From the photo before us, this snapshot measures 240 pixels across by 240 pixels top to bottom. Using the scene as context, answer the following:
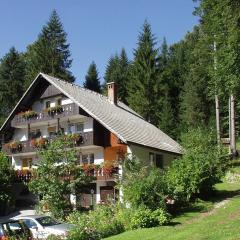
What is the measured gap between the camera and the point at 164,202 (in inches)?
970

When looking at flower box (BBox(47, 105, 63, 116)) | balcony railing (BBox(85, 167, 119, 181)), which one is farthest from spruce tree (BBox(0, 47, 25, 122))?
balcony railing (BBox(85, 167, 119, 181))

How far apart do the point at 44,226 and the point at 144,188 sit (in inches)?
200

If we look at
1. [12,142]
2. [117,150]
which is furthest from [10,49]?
[117,150]

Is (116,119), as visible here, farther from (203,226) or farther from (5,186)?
(203,226)

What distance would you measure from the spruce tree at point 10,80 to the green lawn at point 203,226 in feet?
147

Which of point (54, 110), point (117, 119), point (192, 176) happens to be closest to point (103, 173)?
point (117, 119)

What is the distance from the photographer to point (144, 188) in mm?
24719

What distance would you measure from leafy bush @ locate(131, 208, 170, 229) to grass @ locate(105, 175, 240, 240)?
1.84 ft

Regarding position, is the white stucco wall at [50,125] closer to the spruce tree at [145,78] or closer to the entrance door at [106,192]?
the entrance door at [106,192]

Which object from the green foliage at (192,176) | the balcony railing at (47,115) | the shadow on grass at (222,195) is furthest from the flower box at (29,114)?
the shadow on grass at (222,195)

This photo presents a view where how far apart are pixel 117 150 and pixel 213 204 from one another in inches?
497

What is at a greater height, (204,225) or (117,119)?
(117,119)

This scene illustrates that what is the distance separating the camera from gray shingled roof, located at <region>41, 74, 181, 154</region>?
36969 mm

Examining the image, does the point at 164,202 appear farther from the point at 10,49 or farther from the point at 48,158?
the point at 10,49
